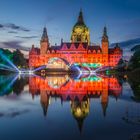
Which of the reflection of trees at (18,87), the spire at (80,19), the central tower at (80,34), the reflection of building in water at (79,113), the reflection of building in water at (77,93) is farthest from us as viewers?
the spire at (80,19)

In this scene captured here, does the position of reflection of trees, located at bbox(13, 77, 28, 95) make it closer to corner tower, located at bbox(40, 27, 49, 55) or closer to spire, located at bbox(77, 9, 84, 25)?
corner tower, located at bbox(40, 27, 49, 55)

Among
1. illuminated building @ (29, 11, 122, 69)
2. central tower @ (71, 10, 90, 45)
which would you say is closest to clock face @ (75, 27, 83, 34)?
central tower @ (71, 10, 90, 45)

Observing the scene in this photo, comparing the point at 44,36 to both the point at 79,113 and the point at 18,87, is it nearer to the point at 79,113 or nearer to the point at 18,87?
the point at 18,87

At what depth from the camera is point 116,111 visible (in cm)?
2059

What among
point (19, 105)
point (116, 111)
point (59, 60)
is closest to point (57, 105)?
point (19, 105)

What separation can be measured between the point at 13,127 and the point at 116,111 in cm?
724

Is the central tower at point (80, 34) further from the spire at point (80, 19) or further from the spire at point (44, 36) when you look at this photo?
the spire at point (44, 36)

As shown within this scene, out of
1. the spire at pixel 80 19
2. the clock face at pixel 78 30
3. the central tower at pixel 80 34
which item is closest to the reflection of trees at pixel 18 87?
the central tower at pixel 80 34

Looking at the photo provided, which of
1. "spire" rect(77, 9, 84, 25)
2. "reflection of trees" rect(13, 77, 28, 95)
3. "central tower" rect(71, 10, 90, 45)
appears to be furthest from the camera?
"spire" rect(77, 9, 84, 25)

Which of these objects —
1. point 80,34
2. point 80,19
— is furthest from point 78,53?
point 80,19

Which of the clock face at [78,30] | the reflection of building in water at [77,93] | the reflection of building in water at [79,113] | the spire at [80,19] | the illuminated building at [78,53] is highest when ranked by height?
the spire at [80,19]

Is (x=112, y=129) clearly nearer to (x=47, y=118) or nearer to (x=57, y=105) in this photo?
(x=47, y=118)

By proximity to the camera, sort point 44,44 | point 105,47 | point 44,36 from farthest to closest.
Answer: point 44,36, point 105,47, point 44,44

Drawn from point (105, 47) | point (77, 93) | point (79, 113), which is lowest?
point (79, 113)
